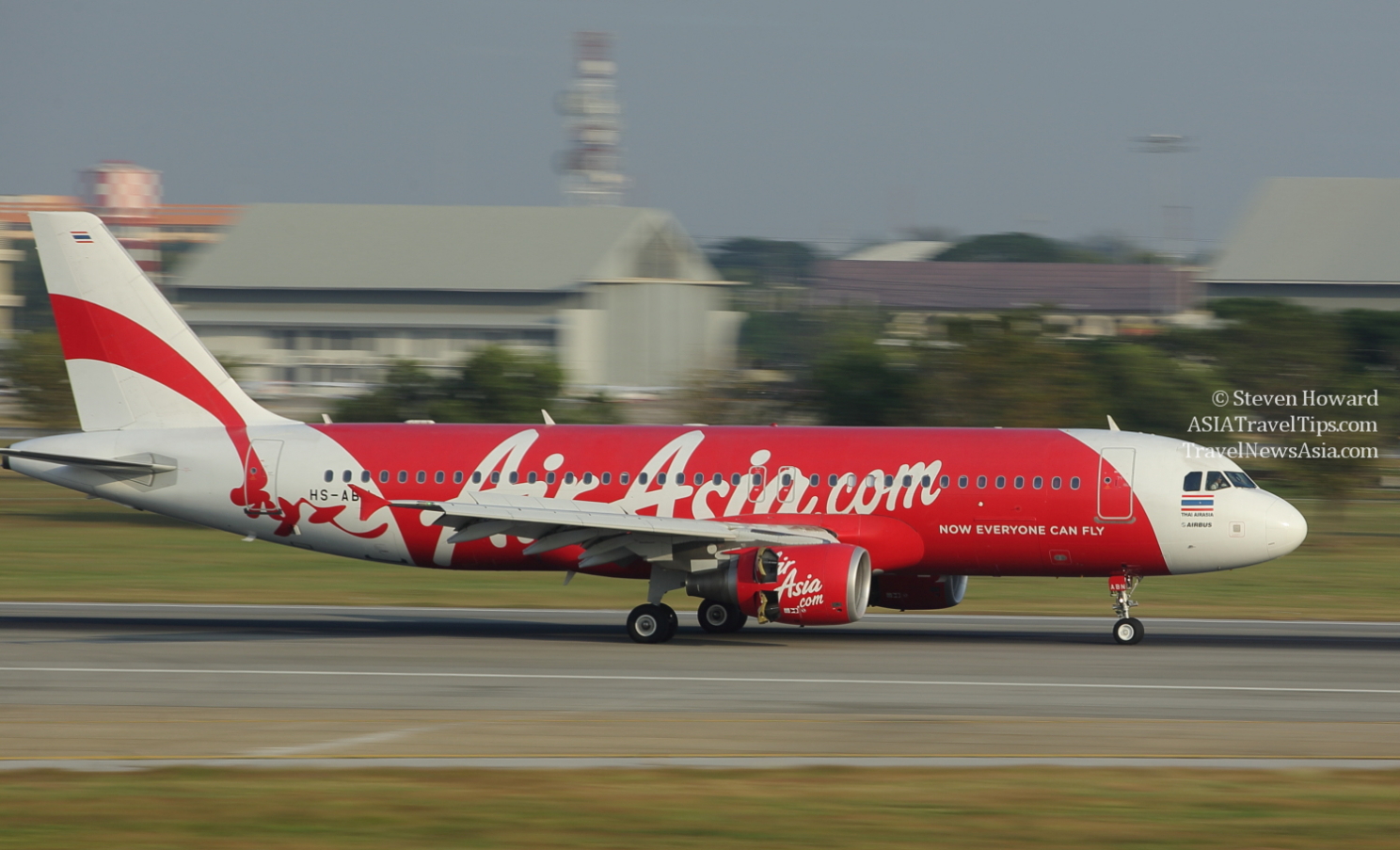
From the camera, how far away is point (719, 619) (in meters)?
27.2

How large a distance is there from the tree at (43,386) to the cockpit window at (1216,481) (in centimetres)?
5352

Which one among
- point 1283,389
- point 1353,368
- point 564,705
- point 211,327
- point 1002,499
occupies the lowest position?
point 564,705

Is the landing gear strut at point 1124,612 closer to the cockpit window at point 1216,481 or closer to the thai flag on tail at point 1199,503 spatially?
the thai flag on tail at point 1199,503

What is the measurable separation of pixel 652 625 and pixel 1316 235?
93747 mm

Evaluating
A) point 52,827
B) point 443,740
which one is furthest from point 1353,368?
point 52,827

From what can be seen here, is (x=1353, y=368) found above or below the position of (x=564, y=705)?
above

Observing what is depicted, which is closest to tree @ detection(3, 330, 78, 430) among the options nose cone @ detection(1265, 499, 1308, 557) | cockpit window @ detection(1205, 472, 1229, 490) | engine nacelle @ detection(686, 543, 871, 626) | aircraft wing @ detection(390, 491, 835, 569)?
aircraft wing @ detection(390, 491, 835, 569)

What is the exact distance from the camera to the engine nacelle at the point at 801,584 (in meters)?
23.9

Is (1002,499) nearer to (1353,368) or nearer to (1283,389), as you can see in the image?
(1283,389)

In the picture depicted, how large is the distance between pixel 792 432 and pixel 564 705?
9605 mm

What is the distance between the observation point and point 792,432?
90.4 feet

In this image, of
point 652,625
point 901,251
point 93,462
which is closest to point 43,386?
point 93,462

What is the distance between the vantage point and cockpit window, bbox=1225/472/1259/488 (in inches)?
1027

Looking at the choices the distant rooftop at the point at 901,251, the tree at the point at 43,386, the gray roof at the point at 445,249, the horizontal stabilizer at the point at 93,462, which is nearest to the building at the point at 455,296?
the gray roof at the point at 445,249
